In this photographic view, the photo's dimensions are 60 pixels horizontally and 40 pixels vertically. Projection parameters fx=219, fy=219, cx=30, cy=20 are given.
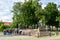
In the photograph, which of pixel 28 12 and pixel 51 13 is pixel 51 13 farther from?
pixel 28 12

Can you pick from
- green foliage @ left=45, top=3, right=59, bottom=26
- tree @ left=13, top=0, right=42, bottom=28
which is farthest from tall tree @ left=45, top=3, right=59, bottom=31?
tree @ left=13, top=0, right=42, bottom=28

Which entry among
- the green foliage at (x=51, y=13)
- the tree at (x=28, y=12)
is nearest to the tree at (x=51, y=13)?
the green foliage at (x=51, y=13)

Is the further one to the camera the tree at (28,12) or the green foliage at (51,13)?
the green foliage at (51,13)

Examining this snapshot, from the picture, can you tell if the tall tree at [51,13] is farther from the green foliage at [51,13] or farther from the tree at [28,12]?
the tree at [28,12]

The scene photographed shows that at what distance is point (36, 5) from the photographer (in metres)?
65.4

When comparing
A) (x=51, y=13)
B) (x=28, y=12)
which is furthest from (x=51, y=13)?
(x=28, y=12)

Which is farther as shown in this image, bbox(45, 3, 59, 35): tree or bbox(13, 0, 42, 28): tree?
bbox(45, 3, 59, 35): tree

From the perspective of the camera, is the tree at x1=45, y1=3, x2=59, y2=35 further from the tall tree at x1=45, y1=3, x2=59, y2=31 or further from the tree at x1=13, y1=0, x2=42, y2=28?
the tree at x1=13, y1=0, x2=42, y2=28

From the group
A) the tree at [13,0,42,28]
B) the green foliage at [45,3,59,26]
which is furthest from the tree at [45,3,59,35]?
the tree at [13,0,42,28]

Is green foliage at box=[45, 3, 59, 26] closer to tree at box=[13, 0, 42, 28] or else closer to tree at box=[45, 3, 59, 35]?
tree at box=[45, 3, 59, 35]

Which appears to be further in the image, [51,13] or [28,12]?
[51,13]

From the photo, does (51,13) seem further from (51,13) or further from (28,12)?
(28,12)

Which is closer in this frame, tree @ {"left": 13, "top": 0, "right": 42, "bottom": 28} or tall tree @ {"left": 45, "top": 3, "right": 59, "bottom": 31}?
tree @ {"left": 13, "top": 0, "right": 42, "bottom": 28}

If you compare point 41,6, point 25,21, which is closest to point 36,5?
point 41,6
